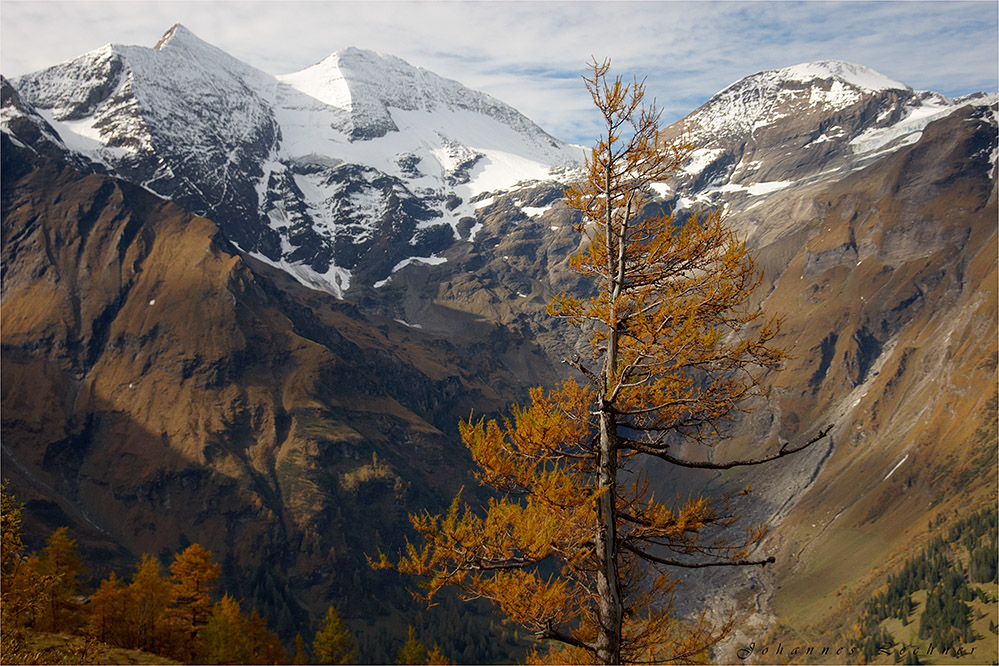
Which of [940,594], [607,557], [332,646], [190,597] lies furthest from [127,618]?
[940,594]

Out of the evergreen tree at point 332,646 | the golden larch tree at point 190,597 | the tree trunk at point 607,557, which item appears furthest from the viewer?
the evergreen tree at point 332,646

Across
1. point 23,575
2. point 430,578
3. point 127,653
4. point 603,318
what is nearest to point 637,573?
point 430,578

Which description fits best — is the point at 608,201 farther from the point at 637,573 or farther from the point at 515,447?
the point at 637,573

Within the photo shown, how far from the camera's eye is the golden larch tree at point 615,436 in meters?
11.4

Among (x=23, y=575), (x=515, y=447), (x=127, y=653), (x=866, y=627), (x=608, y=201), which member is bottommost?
(x=866, y=627)

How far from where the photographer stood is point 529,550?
1129cm

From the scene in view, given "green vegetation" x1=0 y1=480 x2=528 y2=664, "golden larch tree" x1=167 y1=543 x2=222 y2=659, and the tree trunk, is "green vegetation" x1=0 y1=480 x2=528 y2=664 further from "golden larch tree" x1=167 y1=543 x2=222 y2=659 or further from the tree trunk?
the tree trunk

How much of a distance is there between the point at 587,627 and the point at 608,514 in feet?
9.61

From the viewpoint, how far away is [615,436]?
1167cm

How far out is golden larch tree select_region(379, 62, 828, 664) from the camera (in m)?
11.4

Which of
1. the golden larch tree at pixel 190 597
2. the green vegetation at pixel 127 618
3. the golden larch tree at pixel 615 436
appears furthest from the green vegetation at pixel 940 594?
the golden larch tree at pixel 615 436

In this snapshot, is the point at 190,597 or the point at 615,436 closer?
the point at 615,436

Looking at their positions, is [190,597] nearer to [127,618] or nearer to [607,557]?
[127,618]

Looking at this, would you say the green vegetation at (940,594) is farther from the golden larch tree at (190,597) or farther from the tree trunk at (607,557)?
the tree trunk at (607,557)
